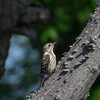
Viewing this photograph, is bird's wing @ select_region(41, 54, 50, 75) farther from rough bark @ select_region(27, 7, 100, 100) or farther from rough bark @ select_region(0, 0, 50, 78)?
rough bark @ select_region(27, 7, 100, 100)

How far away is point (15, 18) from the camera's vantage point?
8.64m

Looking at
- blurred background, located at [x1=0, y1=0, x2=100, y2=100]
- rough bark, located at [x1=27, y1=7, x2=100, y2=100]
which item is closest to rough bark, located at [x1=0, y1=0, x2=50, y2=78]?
blurred background, located at [x1=0, y1=0, x2=100, y2=100]

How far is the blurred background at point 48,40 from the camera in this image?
10.6 metres

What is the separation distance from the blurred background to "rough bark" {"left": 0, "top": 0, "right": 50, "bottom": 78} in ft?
1.50

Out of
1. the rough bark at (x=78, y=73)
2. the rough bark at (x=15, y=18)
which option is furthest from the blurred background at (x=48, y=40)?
the rough bark at (x=78, y=73)

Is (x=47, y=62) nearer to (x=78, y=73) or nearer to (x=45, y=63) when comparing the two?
(x=45, y=63)

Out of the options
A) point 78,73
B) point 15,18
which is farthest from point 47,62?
point 78,73

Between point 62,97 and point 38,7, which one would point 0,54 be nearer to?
point 38,7

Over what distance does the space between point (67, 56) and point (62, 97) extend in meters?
0.42

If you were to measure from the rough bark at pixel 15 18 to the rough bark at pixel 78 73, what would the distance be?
3585 millimetres

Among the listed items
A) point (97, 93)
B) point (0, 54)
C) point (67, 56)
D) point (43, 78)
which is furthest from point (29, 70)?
point (67, 56)

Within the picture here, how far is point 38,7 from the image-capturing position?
9148mm

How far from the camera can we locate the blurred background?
1060 cm

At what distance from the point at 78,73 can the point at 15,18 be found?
386cm
